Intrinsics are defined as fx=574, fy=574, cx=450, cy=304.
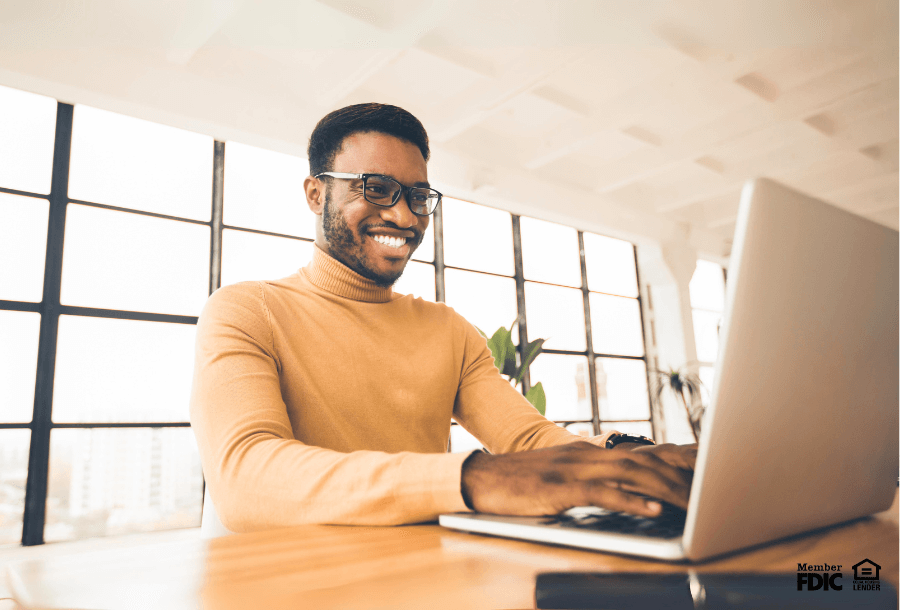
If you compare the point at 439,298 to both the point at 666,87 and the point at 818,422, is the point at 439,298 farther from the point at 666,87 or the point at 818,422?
the point at 818,422

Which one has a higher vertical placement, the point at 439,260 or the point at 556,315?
the point at 439,260

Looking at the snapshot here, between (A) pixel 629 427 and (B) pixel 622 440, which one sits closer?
(B) pixel 622 440

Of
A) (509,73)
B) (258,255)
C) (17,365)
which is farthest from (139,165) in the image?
(509,73)

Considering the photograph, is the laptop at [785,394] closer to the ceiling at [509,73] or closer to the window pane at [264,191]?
the ceiling at [509,73]

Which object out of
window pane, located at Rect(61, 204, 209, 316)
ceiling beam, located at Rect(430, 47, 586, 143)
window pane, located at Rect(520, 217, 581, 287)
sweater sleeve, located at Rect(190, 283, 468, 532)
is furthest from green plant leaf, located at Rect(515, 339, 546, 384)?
sweater sleeve, located at Rect(190, 283, 468, 532)

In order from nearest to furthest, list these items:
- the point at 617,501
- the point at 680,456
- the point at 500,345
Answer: the point at 617,501, the point at 680,456, the point at 500,345

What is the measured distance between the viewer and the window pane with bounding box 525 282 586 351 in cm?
589

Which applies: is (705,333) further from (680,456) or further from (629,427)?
(680,456)

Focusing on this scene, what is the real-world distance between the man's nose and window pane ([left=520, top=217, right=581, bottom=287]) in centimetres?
474

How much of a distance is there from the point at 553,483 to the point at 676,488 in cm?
11

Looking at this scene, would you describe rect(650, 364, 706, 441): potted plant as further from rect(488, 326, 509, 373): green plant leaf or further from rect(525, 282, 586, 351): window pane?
rect(488, 326, 509, 373): green plant leaf

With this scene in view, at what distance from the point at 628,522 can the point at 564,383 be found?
18.4ft

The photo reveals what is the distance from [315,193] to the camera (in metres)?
1.41

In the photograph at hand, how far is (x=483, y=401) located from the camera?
1333mm
